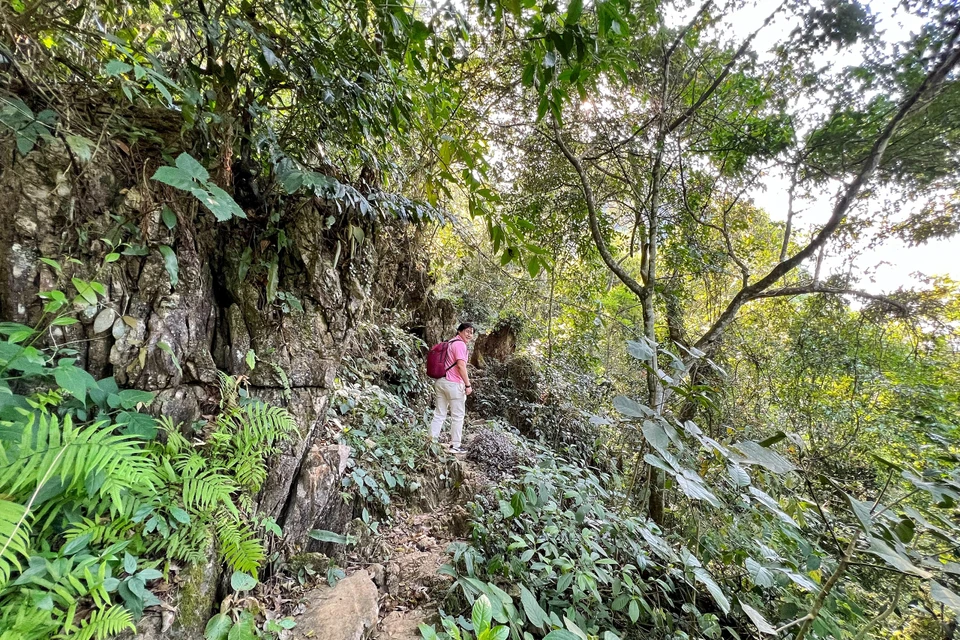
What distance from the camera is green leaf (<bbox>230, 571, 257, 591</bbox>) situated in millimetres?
1868

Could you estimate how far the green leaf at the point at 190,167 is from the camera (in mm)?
1637

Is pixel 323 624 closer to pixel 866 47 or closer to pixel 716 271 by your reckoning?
pixel 716 271

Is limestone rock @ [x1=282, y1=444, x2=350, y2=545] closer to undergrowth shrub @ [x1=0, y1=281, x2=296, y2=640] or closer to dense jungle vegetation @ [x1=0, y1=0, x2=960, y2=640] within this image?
dense jungle vegetation @ [x1=0, y1=0, x2=960, y2=640]

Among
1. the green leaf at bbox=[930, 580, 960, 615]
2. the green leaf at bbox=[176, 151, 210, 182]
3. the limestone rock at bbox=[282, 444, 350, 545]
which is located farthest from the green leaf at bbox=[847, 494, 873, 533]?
the green leaf at bbox=[176, 151, 210, 182]

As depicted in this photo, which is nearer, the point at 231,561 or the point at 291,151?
the point at 231,561

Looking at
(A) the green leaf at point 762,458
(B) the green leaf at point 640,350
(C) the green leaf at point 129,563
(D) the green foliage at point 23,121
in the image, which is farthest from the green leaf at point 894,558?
(D) the green foliage at point 23,121

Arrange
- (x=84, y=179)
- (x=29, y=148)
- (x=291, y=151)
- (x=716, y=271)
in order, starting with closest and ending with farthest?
1. (x=29, y=148)
2. (x=84, y=179)
3. (x=291, y=151)
4. (x=716, y=271)

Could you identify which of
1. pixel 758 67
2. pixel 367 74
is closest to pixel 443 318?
pixel 367 74

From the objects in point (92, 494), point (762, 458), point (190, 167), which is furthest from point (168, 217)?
point (762, 458)

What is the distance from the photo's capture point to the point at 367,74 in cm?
216

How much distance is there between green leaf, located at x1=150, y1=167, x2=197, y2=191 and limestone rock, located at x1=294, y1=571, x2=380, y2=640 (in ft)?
7.87

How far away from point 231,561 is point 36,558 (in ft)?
2.41

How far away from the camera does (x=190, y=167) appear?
1.66 meters

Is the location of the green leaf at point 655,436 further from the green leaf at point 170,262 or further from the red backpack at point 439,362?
the red backpack at point 439,362
